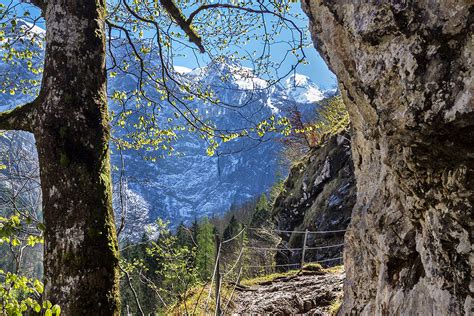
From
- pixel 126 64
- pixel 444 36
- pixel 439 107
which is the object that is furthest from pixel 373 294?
pixel 126 64

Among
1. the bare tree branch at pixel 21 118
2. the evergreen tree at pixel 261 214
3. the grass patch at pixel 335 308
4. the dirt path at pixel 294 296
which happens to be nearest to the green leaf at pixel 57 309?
the bare tree branch at pixel 21 118

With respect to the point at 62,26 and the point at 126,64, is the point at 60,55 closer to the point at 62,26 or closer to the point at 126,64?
the point at 62,26

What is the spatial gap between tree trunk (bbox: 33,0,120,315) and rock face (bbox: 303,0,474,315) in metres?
2.01

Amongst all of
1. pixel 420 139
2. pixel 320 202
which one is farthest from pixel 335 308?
pixel 320 202

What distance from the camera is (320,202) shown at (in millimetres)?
15070

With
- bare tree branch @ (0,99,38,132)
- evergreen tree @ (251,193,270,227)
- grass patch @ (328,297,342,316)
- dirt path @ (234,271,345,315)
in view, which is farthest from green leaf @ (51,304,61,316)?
evergreen tree @ (251,193,270,227)

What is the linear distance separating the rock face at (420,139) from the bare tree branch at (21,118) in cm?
251

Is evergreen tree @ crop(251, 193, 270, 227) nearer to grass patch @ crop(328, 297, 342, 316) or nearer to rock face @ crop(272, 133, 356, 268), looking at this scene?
rock face @ crop(272, 133, 356, 268)

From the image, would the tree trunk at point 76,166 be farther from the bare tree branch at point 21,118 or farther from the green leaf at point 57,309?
the green leaf at point 57,309

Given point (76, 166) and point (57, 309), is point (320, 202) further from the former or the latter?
point (57, 309)


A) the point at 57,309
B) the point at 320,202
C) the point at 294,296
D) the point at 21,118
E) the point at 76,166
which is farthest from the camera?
the point at 320,202

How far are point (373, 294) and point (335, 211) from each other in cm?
1119

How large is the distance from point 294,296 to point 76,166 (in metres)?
5.40

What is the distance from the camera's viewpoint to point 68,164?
299 cm
